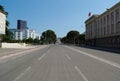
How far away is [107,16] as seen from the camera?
80188mm

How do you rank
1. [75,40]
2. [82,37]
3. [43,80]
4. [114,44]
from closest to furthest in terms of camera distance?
[43,80] < [114,44] < [82,37] < [75,40]

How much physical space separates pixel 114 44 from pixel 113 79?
6118cm

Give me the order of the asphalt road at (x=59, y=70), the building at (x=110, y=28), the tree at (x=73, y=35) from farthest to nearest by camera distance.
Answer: the tree at (x=73, y=35) < the building at (x=110, y=28) < the asphalt road at (x=59, y=70)

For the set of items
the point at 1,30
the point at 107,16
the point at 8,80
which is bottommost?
the point at 8,80

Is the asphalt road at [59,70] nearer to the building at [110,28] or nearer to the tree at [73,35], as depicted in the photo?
the building at [110,28]

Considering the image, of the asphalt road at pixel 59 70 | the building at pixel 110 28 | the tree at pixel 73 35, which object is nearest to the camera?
the asphalt road at pixel 59 70

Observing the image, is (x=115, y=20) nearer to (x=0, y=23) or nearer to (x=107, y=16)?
(x=107, y=16)

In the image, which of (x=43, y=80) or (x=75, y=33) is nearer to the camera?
Answer: (x=43, y=80)

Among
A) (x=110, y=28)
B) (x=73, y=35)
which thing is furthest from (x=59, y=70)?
(x=73, y=35)

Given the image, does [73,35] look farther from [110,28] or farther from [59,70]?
[59,70]

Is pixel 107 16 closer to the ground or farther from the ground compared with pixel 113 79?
farther from the ground

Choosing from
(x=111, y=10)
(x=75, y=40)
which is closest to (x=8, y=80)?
(x=111, y=10)

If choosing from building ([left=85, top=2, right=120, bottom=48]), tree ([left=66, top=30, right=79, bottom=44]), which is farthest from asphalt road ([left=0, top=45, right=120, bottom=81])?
tree ([left=66, top=30, right=79, bottom=44])

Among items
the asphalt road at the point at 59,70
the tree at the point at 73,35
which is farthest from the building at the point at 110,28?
the tree at the point at 73,35
